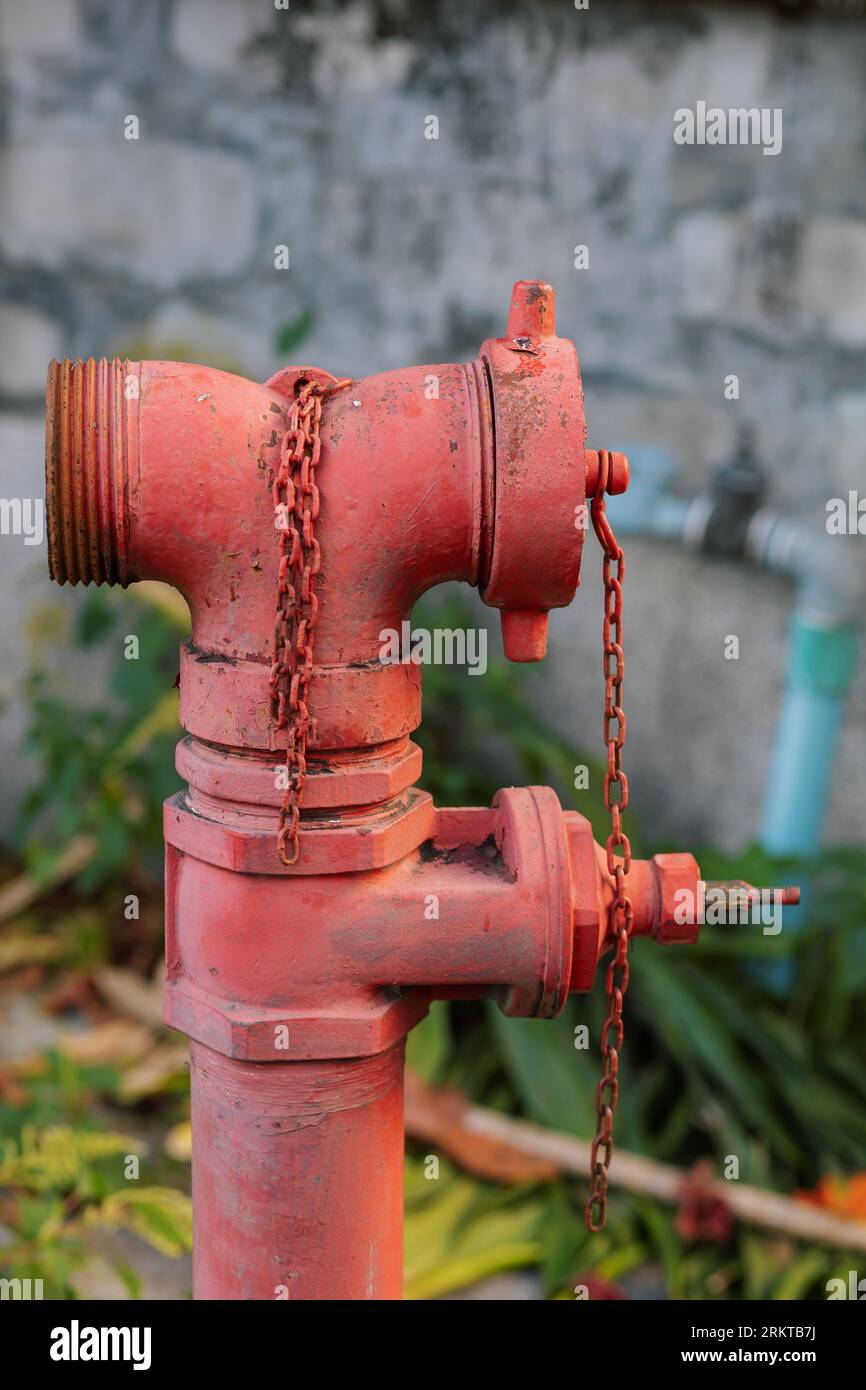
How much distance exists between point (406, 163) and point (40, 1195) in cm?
217

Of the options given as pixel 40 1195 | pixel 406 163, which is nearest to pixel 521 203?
pixel 406 163

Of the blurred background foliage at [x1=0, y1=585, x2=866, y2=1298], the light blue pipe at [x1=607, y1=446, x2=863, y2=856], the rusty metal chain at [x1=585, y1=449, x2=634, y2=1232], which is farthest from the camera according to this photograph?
the light blue pipe at [x1=607, y1=446, x2=863, y2=856]

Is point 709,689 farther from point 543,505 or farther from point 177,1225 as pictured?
point 543,505

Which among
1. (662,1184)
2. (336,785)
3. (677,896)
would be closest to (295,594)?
(336,785)

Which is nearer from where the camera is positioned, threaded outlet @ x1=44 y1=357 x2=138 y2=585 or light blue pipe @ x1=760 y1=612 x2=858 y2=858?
threaded outlet @ x1=44 y1=357 x2=138 y2=585

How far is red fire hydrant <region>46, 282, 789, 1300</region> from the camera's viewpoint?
4.09ft

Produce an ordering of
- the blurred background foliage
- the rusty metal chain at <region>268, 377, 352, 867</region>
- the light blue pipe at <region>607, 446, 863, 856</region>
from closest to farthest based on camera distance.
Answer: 1. the rusty metal chain at <region>268, 377, 352, 867</region>
2. the blurred background foliage
3. the light blue pipe at <region>607, 446, 863, 856</region>

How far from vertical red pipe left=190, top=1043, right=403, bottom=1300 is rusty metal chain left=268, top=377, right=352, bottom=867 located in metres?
0.25

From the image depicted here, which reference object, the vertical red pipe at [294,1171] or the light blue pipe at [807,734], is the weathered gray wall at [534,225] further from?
→ the vertical red pipe at [294,1171]

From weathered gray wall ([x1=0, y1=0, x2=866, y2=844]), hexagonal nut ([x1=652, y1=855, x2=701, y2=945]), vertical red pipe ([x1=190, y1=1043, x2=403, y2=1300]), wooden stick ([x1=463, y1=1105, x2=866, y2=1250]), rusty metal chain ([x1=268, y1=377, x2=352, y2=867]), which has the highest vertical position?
weathered gray wall ([x1=0, y1=0, x2=866, y2=844])

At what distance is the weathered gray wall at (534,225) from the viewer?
2.94 m

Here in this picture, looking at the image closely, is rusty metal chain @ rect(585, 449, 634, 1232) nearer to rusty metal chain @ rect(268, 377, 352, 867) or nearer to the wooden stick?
rusty metal chain @ rect(268, 377, 352, 867)

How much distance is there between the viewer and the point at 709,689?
3.15 metres

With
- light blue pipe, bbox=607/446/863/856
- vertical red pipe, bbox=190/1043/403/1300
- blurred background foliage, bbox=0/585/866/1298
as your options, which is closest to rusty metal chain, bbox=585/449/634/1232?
vertical red pipe, bbox=190/1043/403/1300
